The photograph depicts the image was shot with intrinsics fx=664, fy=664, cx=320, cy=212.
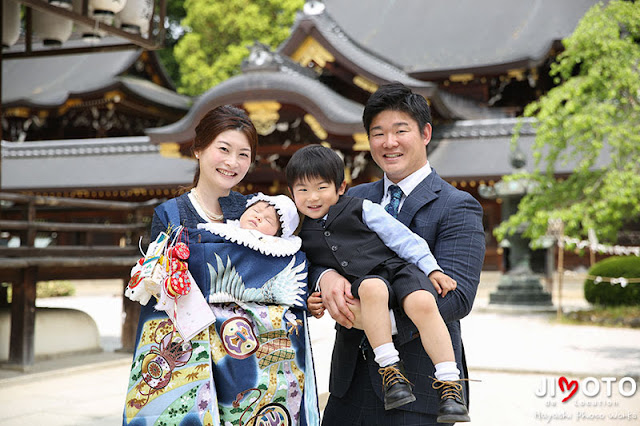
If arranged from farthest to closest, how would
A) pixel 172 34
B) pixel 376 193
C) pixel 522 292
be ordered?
pixel 172 34 < pixel 522 292 < pixel 376 193

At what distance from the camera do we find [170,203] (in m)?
2.20

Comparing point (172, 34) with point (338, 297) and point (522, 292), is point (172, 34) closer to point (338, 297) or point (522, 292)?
point (522, 292)

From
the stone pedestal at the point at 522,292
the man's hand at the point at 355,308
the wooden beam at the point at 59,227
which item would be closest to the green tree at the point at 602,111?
the stone pedestal at the point at 522,292

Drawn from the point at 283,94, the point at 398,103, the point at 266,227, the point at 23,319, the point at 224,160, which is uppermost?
the point at 283,94

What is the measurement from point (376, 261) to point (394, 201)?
0.94ft

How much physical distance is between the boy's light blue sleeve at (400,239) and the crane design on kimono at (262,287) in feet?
0.88

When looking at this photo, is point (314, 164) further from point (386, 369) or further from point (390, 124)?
point (386, 369)

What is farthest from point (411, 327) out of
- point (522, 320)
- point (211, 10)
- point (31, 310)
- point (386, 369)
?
point (211, 10)

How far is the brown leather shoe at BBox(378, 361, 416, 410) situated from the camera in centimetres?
197

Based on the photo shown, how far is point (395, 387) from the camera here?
6.55 feet

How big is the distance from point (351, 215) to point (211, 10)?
72.5ft

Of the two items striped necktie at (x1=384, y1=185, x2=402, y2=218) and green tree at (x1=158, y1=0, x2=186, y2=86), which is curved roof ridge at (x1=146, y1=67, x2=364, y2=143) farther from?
green tree at (x1=158, y1=0, x2=186, y2=86)

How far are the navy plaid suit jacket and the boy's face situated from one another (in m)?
0.24

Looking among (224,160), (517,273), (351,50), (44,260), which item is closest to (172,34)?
(351,50)
